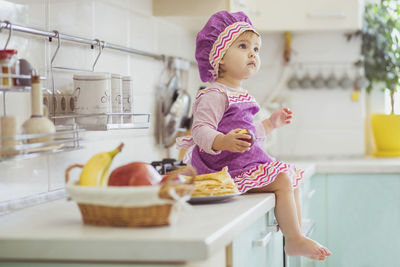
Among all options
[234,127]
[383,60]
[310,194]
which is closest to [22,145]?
[234,127]

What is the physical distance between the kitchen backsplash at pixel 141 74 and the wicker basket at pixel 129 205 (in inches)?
14.0

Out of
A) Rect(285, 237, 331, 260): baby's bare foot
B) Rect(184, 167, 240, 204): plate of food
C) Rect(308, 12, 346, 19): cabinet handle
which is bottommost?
Rect(285, 237, 331, 260): baby's bare foot

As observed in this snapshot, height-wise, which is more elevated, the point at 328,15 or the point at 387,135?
the point at 328,15

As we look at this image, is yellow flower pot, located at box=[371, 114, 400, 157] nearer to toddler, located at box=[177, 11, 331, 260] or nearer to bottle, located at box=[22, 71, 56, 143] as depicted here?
toddler, located at box=[177, 11, 331, 260]

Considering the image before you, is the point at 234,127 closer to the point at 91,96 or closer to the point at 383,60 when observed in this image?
the point at 91,96

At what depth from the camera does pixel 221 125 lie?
1.64 m

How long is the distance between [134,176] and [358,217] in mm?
1753

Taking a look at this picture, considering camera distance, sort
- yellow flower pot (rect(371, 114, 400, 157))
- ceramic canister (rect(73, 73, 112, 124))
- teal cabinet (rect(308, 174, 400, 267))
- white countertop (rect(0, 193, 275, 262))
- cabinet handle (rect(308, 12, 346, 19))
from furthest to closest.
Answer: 1. yellow flower pot (rect(371, 114, 400, 157))
2. cabinet handle (rect(308, 12, 346, 19))
3. teal cabinet (rect(308, 174, 400, 267))
4. ceramic canister (rect(73, 73, 112, 124))
5. white countertop (rect(0, 193, 275, 262))

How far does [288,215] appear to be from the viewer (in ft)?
5.26

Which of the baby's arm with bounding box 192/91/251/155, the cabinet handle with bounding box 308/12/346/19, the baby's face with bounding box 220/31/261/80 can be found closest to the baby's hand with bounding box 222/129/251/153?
the baby's arm with bounding box 192/91/251/155

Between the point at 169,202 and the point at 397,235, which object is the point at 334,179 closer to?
the point at 397,235

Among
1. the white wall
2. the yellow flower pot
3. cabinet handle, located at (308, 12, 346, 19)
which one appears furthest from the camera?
the white wall

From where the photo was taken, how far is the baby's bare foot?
156 cm

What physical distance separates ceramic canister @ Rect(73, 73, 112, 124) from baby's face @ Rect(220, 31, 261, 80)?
0.36 m
